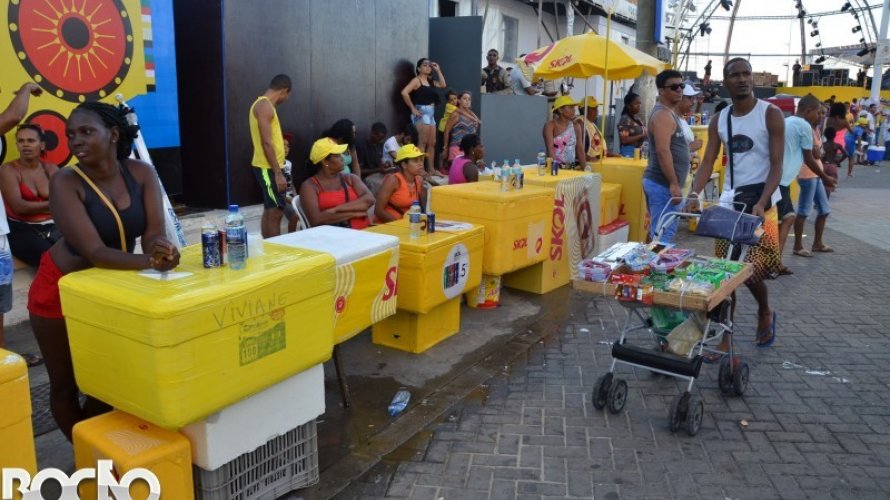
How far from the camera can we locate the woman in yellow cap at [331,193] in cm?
593

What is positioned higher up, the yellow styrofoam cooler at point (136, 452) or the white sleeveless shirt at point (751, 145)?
the white sleeveless shirt at point (751, 145)

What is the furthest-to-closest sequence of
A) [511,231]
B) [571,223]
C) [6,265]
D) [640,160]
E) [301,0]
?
[640,160] → [301,0] → [571,223] → [511,231] → [6,265]

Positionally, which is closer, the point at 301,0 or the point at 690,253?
the point at 690,253

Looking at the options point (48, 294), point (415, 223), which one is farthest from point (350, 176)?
point (48, 294)

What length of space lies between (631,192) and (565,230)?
82.3 inches

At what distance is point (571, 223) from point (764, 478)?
403 centimetres

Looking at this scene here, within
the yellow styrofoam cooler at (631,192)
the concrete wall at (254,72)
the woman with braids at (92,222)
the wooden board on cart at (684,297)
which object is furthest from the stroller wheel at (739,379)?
the concrete wall at (254,72)

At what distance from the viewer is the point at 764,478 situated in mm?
3818

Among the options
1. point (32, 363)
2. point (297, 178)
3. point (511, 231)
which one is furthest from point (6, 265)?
point (297, 178)

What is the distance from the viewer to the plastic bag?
4469 millimetres

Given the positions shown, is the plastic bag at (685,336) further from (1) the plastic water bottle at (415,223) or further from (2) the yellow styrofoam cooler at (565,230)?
(2) the yellow styrofoam cooler at (565,230)

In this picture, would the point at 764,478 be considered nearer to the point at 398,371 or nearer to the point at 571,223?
the point at 398,371

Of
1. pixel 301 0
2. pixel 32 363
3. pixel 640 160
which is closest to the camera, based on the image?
pixel 32 363

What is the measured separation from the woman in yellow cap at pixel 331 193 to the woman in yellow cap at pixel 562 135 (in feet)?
12.3
